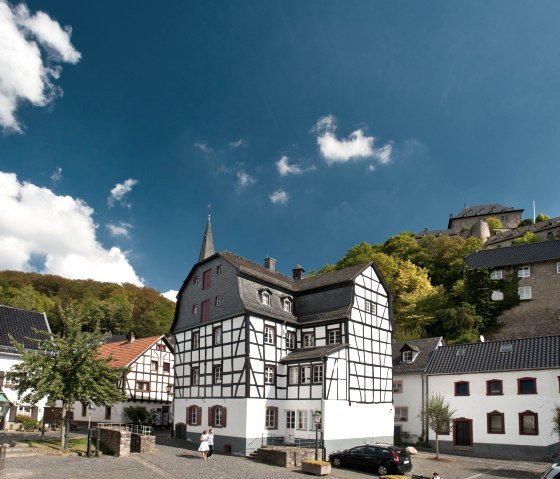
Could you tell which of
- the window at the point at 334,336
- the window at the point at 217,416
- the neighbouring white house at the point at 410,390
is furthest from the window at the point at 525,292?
the window at the point at 217,416

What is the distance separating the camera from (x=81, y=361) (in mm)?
25750

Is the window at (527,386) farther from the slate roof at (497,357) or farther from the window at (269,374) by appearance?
the window at (269,374)

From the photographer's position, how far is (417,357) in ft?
130

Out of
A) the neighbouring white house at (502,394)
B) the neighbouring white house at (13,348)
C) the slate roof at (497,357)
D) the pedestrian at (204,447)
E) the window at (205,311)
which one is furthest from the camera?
the window at (205,311)

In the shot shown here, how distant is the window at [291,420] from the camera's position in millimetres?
30562

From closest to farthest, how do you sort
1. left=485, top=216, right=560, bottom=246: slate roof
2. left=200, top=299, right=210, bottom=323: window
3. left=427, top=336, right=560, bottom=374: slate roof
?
left=427, top=336, right=560, bottom=374: slate roof < left=200, top=299, right=210, bottom=323: window < left=485, top=216, right=560, bottom=246: slate roof

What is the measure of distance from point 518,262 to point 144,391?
41.5 m

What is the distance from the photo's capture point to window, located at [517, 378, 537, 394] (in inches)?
1260

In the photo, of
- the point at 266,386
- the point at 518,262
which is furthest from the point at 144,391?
the point at 518,262

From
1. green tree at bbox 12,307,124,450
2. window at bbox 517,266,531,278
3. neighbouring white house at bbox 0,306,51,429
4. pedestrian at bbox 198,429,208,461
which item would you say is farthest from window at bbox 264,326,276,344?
window at bbox 517,266,531,278

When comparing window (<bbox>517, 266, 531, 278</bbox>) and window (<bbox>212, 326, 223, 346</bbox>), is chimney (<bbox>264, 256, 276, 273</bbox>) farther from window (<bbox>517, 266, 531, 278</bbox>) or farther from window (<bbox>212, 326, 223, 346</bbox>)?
window (<bbox>517, 266, 531, 278</bbox>)

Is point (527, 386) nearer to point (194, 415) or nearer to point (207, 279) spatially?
point (194, 415)

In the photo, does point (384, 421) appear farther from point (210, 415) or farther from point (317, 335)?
point (210, 415)

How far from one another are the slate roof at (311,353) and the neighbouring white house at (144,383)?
18022mm
